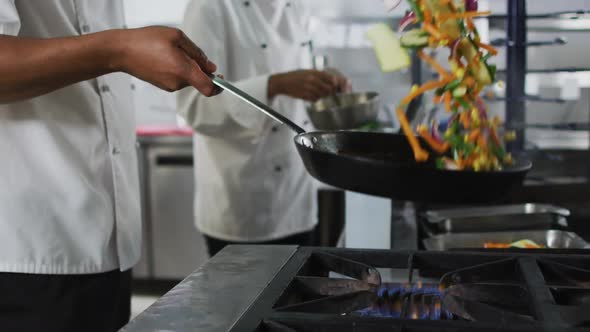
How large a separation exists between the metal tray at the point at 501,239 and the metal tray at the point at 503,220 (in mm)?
52

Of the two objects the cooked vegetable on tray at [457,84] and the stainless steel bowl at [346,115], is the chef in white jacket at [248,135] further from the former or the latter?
the cooked vegetable on tray at [457,84]

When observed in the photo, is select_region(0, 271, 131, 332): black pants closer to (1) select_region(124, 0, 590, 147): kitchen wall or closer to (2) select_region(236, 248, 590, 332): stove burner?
(2) select_region(236, 248, 590, 332): stove burner

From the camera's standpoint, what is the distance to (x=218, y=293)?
2.55 feet

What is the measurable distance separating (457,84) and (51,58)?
0.57 meters

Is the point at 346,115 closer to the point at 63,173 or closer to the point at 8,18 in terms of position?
the point at 63,173

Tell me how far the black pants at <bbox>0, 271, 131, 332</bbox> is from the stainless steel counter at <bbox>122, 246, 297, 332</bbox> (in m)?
0.34

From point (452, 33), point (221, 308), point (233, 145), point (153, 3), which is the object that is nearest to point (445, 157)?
point (452, 33)

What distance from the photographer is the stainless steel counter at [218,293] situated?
26.8 inches

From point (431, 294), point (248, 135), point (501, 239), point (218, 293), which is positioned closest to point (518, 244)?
point (501, 239)

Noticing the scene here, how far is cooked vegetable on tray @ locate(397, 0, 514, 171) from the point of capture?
2.87ft

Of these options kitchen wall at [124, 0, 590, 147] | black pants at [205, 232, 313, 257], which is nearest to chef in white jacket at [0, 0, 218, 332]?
black pants at [205, 232, 313, 257]

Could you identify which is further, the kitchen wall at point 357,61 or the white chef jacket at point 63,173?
the kitchen wall at point 357,61

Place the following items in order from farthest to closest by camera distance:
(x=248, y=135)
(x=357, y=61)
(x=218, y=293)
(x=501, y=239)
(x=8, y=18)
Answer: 1. (x=357, y=61)
2. (x=248, y=135)
3. (x=501, y=239)
4. (x=8, y=18)
5. (x=218, y=293)

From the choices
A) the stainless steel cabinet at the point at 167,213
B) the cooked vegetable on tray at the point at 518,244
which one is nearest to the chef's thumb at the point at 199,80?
the cooked vegetable on tray at the point at 518,244
